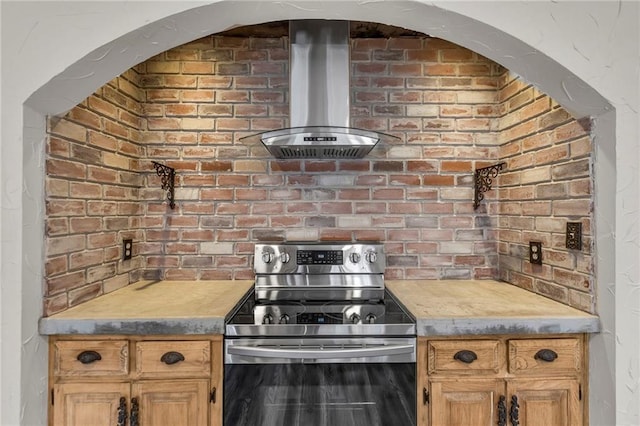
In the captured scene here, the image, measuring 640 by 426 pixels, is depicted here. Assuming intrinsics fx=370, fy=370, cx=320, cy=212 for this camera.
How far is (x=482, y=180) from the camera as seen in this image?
2.07 m

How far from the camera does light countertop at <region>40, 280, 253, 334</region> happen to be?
53.6 inches

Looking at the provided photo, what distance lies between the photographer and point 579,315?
140cm

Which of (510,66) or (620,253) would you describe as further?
(510,66)

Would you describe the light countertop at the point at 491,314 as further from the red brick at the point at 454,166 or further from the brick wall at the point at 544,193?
the red brick at the point at 454,166

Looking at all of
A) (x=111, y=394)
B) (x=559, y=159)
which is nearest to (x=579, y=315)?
(x=559, y=159)

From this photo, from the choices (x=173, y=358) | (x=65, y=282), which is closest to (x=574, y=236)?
(x=173, y=358)

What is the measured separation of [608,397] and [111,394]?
1801 mm

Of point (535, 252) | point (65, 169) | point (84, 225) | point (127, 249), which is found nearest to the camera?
point (65, 169)

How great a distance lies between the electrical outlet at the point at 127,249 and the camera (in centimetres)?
194

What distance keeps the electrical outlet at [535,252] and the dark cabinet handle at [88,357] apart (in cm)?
192

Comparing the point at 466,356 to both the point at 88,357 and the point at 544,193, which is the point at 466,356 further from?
the point at 88,357

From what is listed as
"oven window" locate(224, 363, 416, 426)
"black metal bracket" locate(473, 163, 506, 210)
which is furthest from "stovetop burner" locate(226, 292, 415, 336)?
"black metal bracket" locate(473, 163, 506, 210)

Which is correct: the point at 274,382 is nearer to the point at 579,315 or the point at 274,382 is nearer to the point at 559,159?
the point at 579,315

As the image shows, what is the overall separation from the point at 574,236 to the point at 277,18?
1.44m
